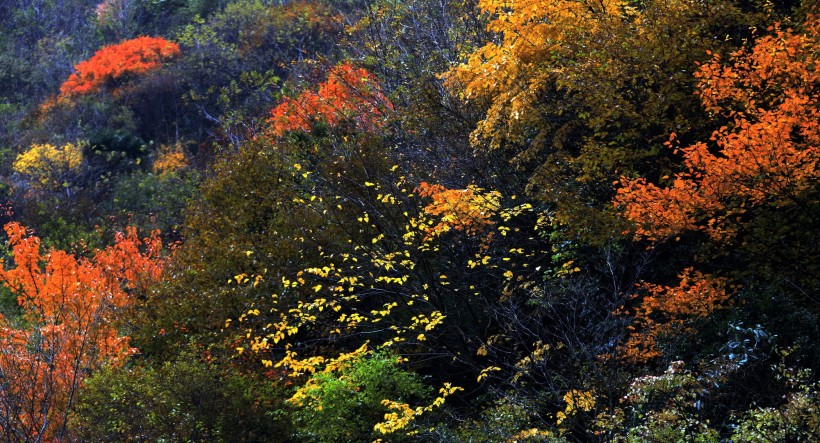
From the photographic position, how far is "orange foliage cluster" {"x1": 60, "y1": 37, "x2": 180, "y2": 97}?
47.5 metres

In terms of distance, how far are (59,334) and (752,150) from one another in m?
11.0

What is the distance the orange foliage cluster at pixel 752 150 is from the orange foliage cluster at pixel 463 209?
8.51ft

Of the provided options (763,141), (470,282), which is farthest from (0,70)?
(763,141)

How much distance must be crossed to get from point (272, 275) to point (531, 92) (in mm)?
6334

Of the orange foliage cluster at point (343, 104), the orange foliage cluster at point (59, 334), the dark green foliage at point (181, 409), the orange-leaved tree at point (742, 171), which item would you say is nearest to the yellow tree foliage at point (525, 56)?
the orange-leaved tree at point (742, 171)

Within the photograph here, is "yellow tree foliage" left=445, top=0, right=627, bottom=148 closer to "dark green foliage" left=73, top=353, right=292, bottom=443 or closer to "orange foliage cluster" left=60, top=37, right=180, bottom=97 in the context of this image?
"dark green foliage" left=73, top=353, right=292, bottom=443

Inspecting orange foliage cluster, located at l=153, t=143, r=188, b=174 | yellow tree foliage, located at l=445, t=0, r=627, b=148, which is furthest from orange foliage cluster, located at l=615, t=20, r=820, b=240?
orange foliage cluster, located at l=153, t=143, r=188, b=174

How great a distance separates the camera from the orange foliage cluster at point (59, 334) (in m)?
11.9

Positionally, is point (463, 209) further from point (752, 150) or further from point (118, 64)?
point (118, 64)

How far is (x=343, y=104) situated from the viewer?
22625mm

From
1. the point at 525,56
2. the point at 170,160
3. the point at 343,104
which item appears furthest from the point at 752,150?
the point at 170,160

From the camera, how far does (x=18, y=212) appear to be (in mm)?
38344

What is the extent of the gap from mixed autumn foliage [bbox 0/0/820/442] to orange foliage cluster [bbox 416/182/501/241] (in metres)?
0.06

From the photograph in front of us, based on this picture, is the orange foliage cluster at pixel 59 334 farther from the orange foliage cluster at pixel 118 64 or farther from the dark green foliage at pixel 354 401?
the orange foliage cluster at pixel 118 64
